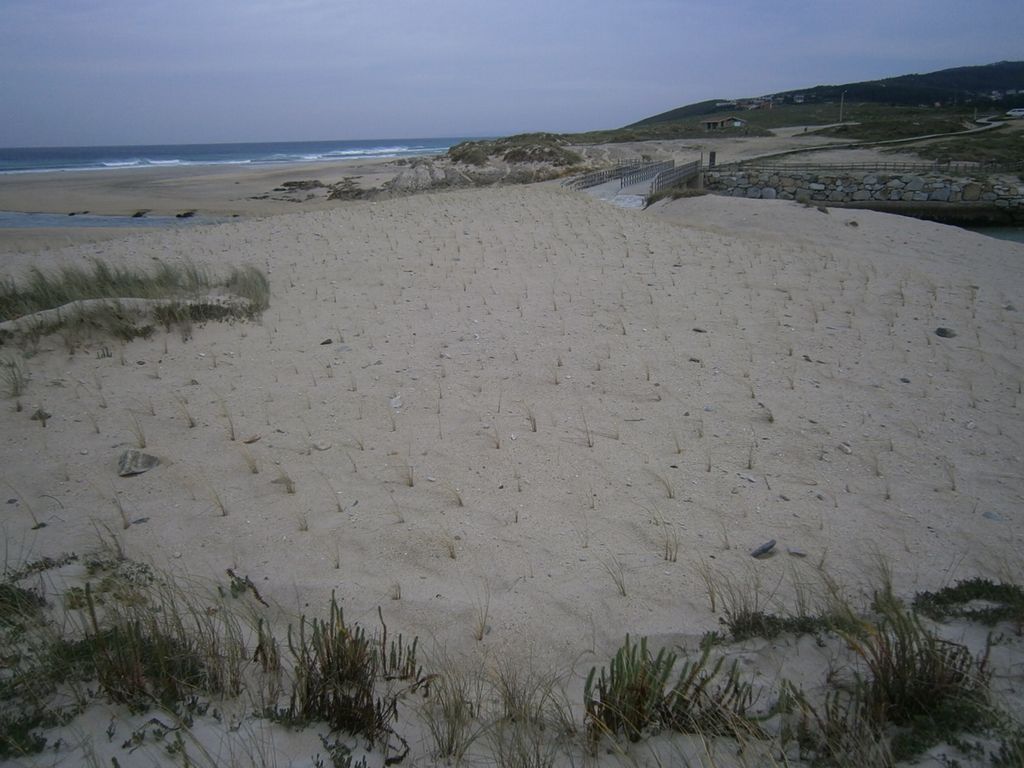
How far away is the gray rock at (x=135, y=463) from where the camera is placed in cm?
436

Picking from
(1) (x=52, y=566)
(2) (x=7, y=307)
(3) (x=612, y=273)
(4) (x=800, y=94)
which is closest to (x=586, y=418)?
(1) (x=52, y=566)

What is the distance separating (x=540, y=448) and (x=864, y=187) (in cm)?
3364

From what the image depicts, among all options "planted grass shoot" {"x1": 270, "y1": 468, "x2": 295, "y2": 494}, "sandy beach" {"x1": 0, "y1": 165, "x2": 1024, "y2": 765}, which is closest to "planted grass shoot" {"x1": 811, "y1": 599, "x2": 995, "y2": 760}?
"sandy beach" {"x1": 0, "y1": 165, "x2": 1024, "y2": 765}

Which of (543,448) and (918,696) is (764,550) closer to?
(918,696)

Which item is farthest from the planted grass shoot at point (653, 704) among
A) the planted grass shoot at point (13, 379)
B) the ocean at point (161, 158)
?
the ocean at point (161, 158)

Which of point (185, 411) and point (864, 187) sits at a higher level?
point (864, 187)

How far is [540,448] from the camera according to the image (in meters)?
4.83

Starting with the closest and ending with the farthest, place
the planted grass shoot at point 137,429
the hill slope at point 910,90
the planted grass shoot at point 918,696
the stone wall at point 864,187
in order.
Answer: the planted grass shoot at point 918,696
the planted grass shoot at point 137,429
the stone wall at point 864,187
the hill slope at point 910,90

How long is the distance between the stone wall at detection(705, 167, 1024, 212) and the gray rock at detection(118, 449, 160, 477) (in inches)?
1183

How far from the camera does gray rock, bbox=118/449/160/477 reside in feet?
14.3

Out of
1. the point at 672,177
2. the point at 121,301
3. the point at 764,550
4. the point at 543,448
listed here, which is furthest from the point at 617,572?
the point at 672,177

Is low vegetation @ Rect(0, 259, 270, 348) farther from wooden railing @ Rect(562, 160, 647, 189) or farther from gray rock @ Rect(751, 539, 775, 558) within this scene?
wooden railing @ Rect(562, 160, 647, 189)

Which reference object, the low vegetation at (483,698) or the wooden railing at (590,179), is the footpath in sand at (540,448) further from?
the wooden railing at (590,179)

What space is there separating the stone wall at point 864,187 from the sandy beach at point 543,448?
79.9ft
